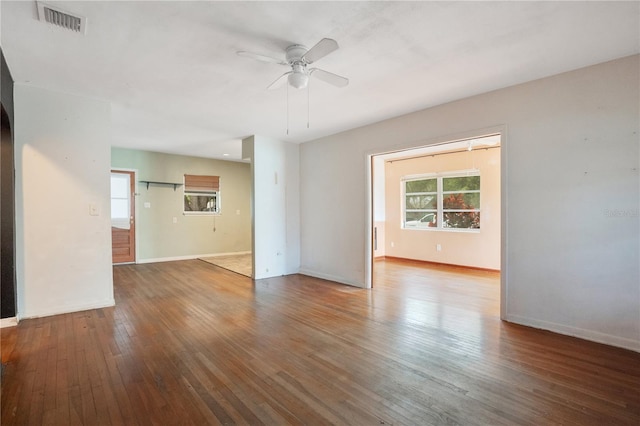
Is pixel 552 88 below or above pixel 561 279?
above

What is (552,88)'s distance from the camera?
3.11 m

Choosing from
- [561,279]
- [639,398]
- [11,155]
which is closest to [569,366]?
[639,398]

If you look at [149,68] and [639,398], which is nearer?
[639,398]

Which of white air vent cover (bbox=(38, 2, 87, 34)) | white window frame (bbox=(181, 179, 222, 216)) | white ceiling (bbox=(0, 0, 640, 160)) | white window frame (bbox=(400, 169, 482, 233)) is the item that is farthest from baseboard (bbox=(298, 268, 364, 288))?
white air vent cover (bbox=(38, 2, 87, 34))

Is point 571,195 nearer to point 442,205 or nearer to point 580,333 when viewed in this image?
point 580,333

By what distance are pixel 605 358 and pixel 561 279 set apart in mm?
766

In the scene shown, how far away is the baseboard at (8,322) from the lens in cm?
321

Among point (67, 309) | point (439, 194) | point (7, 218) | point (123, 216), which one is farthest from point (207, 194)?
point (439, 194)

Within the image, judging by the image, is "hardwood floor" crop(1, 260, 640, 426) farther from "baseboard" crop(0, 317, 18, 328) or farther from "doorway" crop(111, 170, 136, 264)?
"doorway" crop(111, 170, 136, 264)

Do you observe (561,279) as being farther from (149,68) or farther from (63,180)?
(63,180)

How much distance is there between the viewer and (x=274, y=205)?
5.87 meters

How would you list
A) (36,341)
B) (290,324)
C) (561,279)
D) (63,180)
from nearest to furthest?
(36,341) → (561,279) → (290,324) → (63,180)

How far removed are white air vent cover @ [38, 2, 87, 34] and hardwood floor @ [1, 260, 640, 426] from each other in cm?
262

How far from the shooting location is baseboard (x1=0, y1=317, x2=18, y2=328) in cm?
321
